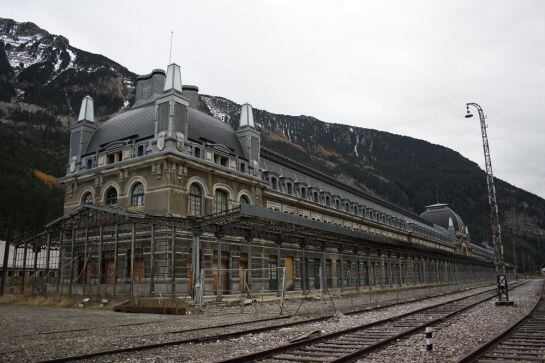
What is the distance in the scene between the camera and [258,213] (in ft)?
87.4

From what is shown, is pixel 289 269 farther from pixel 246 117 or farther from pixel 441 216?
pixel 441 216

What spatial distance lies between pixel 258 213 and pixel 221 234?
2.89 metres

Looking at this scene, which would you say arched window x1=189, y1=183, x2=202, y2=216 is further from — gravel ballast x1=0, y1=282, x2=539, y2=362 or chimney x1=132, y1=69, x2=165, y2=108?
gravel ballast x1=0, y1=282, x2=539, y2=362

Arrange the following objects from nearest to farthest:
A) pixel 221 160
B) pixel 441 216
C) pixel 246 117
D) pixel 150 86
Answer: pixel 221 160
pixel 150 86
pixel 246 117
pixel 441 216

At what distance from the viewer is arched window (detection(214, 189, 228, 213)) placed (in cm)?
3625

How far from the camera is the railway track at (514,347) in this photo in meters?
9.38

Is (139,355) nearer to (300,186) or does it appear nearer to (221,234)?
(221,234)

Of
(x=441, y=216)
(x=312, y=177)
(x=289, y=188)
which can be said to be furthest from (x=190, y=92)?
(x=441, y=216)

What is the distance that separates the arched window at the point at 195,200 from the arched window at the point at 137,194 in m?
3.55

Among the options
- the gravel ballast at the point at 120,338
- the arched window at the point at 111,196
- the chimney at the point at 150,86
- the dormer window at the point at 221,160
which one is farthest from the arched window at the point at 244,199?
the gravel ballast at the point at 120,338

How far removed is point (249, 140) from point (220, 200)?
296 inches

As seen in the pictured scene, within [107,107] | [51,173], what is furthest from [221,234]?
[107,107]

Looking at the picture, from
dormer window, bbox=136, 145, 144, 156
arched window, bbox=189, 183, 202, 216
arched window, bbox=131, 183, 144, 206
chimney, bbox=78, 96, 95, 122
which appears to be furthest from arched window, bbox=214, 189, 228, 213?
chimney, bbox=78, 96, 95, 122

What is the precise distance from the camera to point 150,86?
42688mm
